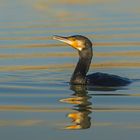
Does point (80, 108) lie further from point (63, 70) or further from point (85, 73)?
point (63, 70)

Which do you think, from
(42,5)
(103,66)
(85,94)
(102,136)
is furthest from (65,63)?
(42,5)

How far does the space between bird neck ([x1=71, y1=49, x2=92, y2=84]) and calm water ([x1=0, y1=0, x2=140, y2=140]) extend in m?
0.30

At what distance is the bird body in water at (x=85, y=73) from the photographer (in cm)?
1452

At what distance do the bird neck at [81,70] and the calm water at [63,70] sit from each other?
297mm

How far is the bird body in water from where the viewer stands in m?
14.5

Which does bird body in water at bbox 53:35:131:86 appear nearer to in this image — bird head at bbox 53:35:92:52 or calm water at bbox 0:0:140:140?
bird head at bbox 53:35:92:52

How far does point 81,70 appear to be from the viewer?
599 inches

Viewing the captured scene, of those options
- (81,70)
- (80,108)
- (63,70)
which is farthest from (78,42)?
(80,108)

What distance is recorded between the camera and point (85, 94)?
1372 centimetres

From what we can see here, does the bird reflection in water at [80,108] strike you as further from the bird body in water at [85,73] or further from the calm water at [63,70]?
the bird body in water at [85,73]

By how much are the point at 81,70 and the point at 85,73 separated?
0.11 meters

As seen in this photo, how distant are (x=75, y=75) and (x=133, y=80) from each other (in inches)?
47.3

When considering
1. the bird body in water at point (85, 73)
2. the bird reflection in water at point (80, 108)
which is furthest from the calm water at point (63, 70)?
the bird body in water at point (85, 73)

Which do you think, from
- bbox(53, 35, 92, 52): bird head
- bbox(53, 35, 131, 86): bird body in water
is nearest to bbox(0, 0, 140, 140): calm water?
bbox(53, 35, 131, 86): bird body in water
